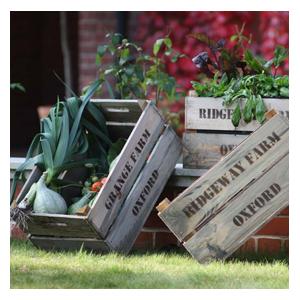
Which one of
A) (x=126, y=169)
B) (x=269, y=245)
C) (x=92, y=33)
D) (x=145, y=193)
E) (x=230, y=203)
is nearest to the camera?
(x=230, y=203)

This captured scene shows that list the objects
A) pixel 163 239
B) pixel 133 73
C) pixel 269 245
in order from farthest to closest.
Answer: pixel 133 73 → pixel 163 239 → pixel 269 245

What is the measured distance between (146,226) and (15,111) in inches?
198

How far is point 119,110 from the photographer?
177 inches

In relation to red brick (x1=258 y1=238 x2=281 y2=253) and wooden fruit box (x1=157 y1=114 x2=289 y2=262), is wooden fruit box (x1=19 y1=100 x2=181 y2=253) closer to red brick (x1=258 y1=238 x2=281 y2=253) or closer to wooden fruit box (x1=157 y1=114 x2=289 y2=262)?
wooden fruit box (x1=157 y1=114 x2=289 y2=262)

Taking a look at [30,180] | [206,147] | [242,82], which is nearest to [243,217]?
[206,147]

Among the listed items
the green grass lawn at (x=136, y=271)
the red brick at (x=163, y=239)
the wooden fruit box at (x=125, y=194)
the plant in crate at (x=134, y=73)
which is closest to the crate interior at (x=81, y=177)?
the wooden fruit box at (x=125, y=194)

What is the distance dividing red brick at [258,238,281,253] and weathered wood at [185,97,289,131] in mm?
566

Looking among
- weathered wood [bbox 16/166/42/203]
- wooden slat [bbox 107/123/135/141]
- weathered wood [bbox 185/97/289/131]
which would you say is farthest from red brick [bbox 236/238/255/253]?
weathered wood [bbox 16/166/42/203]

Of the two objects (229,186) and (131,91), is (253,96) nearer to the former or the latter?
(229,186)

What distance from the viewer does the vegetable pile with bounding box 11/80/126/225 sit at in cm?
409

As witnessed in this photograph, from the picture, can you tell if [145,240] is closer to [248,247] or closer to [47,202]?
[248,247]

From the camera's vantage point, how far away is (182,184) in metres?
4.41

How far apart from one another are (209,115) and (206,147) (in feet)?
0.53

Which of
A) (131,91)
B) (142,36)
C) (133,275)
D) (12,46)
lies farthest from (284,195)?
(12,46)
